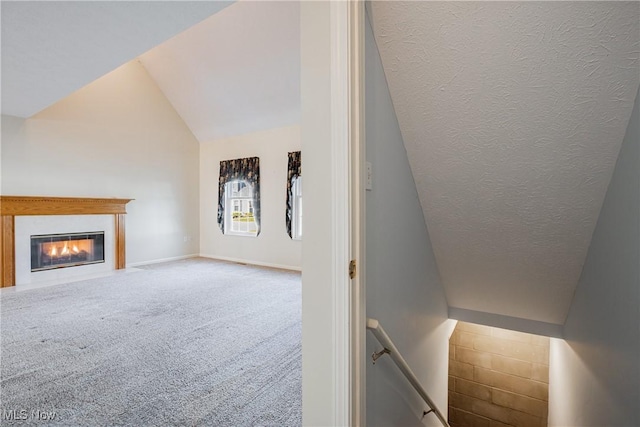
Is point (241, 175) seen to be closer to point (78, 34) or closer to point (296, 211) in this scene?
point (296, 211)

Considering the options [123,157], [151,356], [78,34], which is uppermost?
[78,34]

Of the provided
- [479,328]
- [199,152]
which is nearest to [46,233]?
[199,152]

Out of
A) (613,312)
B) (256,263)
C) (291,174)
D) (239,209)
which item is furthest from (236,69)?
(613,312)

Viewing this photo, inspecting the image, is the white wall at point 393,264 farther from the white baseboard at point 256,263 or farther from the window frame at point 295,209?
the white baseboard at point 256,263

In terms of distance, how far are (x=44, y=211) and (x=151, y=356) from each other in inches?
153

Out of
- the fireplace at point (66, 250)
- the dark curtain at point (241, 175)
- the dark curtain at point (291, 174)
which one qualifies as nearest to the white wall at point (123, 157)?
the fireplace at point (66, 250)

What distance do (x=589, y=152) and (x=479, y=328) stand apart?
112 inches

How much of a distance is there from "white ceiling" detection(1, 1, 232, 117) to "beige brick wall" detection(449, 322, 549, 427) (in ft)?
13.8

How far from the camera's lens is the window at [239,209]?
6539 mm

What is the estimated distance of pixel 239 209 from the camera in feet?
22.0

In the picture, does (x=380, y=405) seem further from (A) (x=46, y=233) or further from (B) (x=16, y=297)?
(A) (x=46, y=233)

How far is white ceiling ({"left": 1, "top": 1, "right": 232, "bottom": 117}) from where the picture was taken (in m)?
2.28

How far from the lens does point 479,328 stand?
3662 millimetres

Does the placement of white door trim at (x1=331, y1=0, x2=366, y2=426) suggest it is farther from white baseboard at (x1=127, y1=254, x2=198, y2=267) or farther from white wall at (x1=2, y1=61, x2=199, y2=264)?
white baseboard at (x1=127, y1=254, x2=198, y2=267)
